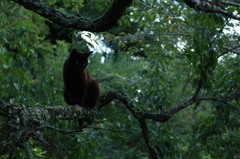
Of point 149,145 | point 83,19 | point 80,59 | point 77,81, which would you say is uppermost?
point 83,19

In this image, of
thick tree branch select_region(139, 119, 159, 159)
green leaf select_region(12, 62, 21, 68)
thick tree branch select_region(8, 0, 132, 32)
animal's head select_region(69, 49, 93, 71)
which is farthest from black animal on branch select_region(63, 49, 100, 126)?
thick tree branch select_region(8, 0, 132, 32)

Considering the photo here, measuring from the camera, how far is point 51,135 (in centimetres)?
400

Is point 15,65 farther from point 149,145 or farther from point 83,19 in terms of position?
point 149,145

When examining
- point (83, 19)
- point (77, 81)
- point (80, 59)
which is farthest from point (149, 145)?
point (83, 19)

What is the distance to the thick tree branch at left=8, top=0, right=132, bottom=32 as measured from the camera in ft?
6.91

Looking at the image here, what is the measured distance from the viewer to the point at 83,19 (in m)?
2.27

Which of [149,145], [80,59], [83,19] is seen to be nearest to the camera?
[83,19]

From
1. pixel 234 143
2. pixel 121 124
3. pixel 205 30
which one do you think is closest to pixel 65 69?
pixel 121 124

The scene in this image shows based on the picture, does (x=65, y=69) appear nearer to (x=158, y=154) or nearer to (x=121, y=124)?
(x=121, y=124)

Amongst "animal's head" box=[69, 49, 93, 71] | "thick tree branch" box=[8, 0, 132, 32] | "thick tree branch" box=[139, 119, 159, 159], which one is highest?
"thick tree branch" box=[8, 0, 132, 32]

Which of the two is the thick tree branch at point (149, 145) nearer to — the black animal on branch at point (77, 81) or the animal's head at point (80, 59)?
the black animal on branch at point (77, 81)

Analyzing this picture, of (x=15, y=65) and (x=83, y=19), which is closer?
(x=83, y=19)

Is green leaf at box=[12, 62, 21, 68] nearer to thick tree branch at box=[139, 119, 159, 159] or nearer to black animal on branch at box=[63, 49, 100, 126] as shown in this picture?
black animal on branch at box=[63, 49, 100, 126]

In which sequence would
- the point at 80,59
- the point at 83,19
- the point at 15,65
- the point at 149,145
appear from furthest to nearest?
the point at 80,59
the point at 149,145
the point at 15,65
the point at 83,19
